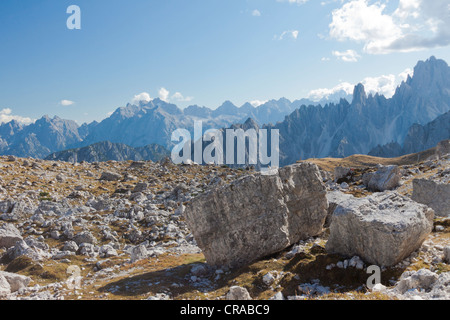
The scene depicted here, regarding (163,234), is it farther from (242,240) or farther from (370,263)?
(370,263)

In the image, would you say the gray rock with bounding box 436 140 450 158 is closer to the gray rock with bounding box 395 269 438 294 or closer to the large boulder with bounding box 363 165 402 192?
the large boulder with bounding box 363 165 402 192

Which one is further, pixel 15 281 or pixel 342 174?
pixel 342 174

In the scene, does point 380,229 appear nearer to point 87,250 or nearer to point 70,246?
point 87,250

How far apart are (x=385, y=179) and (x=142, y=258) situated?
115 ft

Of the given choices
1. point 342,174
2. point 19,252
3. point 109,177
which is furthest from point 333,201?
point 109,177

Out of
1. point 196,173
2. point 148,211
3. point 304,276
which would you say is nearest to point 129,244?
point 148,211

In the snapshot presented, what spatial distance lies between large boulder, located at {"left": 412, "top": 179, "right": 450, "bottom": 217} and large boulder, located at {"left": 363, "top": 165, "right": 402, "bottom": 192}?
44.6 feet

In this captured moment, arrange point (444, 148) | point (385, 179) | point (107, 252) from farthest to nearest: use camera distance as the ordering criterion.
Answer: point (444, 148)
point (385, 179)
point (107, 252)

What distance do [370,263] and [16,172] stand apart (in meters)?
51.6

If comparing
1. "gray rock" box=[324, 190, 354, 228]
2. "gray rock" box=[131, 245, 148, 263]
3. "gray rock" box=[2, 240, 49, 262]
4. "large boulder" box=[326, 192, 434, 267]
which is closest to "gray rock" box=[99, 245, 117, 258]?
"gray rock" box=[131, 245, 148, 263]

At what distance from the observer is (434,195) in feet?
88.3

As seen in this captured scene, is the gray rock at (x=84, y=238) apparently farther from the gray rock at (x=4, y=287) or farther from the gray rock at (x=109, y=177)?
the gray rock at (x=109, y=177)

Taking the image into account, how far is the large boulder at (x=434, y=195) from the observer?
84.6ft

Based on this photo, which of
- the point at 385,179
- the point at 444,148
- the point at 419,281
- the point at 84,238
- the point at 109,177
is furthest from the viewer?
the point at 444,148
